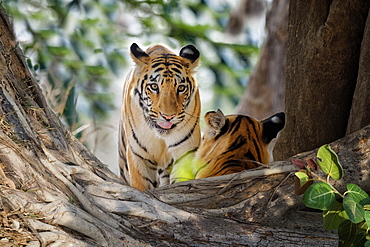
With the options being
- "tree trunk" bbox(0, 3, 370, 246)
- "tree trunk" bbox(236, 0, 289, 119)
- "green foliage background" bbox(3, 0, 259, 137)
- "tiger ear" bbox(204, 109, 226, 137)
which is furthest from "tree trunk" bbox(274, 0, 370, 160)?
"green foliage background" bbox(3, 0, 259, 137)

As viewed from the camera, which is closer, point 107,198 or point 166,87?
point 107,198

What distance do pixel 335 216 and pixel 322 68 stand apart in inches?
54.5

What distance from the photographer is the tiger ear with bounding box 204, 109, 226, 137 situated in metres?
4.23

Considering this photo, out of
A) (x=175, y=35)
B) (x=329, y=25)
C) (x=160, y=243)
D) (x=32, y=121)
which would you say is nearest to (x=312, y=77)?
(x=329, y=25)

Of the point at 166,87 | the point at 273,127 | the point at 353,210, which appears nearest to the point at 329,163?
the point at 353,210

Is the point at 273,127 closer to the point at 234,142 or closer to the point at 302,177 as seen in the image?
the point at 234,142

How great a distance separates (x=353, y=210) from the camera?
109 inches

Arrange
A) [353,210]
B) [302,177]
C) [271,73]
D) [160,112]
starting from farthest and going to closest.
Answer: [271,73] → [160,112] → [302,177] → [353,210]

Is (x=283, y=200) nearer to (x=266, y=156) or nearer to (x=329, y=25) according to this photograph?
(x=266, y=156)

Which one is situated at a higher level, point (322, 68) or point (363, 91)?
point (322, 68)

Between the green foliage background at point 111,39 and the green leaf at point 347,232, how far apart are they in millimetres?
10523

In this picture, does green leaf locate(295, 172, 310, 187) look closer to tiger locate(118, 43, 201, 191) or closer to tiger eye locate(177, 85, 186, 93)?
tiger locate(118, 43, 201, 191)

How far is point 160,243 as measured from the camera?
312cm

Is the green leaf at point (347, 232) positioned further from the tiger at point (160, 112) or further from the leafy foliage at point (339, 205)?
the tiger at point (160, 112)
